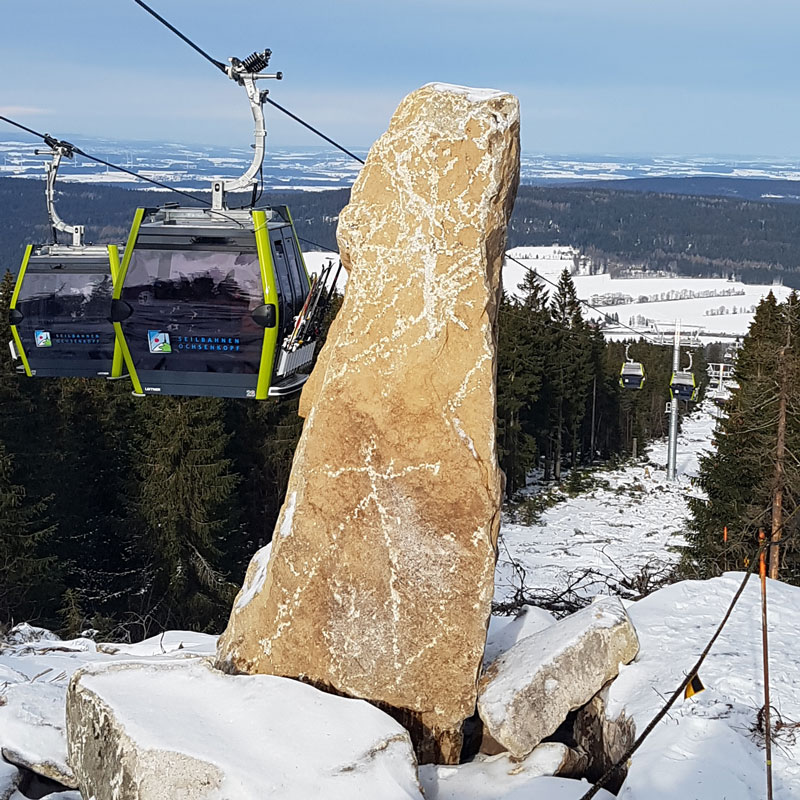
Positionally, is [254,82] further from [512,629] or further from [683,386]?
[683,386]

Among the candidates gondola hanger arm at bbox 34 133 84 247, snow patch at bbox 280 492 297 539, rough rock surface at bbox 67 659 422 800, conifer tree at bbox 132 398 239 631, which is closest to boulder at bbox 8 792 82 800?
rough rock surface at bbox 67 659 422 800

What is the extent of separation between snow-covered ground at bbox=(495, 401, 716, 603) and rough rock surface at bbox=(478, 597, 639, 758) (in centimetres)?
995

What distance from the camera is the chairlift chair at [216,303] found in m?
9.98

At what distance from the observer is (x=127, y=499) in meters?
23.5

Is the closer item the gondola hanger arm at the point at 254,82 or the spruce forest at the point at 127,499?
the gondola hanger arm at the point at 254,82

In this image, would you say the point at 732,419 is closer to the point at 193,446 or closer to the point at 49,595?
the point at 193,446

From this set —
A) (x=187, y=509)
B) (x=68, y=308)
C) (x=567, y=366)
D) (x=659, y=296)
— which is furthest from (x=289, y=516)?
(x=659, y=296)

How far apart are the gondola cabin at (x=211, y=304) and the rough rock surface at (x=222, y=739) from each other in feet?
13.6

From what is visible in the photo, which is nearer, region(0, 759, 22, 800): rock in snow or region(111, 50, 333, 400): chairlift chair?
region(0, 759, 22, 800): rock in snow

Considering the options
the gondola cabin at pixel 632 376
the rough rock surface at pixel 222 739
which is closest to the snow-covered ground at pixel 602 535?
the gondola cabin at pixel 632 376

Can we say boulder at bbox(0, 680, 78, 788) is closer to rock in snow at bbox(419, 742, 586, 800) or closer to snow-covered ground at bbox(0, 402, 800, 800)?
snow-covered ground at bbox(0, 402, 800, 800)

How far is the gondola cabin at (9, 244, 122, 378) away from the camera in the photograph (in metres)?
12.9

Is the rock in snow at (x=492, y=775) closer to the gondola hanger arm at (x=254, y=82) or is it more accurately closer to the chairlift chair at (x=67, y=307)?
the gondola hanger arm at (x=254, y=82)

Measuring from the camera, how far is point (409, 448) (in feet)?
23.1
